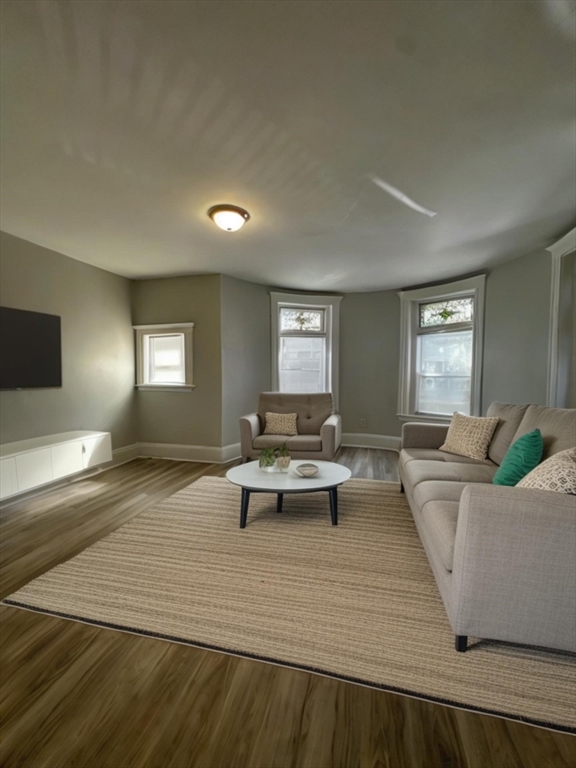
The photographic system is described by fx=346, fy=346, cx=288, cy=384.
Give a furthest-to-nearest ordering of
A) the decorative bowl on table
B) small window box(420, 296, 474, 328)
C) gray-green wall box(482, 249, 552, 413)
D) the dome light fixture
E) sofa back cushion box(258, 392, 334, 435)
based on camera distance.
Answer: small window box(420, 296, 474, 328), sofa back cushion box(258, 392, 334, 435), gray-green wall box(482, 249, 552, 413), the decorative bowl on table, the dome light fixture

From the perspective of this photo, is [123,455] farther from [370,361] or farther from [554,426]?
[554,426]

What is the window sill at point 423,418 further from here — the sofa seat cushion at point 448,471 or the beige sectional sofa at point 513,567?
the beige sectional sofa at point 513,567

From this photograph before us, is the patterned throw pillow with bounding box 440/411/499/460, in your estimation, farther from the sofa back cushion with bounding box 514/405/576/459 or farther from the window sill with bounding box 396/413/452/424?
the window sill with bounding box 396/413/452/424

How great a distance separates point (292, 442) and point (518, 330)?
2.75 meters

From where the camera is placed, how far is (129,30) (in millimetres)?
1263

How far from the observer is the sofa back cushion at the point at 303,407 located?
4.25m

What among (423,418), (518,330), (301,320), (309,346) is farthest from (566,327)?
(301,320)

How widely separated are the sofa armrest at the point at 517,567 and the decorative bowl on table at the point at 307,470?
54.3 inches

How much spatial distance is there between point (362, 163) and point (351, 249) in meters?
1.47

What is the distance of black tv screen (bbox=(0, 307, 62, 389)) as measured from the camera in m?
3.14

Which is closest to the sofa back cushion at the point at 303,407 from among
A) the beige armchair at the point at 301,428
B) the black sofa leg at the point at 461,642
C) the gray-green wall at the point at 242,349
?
the beige armchair at the point at 301,428

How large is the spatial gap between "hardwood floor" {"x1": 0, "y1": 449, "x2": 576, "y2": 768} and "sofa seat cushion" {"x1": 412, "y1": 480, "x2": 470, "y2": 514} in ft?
3.17

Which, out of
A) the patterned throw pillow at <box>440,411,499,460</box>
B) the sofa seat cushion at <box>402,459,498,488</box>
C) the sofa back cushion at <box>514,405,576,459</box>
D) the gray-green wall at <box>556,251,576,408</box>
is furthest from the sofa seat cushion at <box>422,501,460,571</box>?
the gray-green wall at <box>556,251,576,408</box>

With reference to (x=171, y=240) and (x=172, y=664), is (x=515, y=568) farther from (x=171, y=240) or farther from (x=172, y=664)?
(x=171, y=240)
